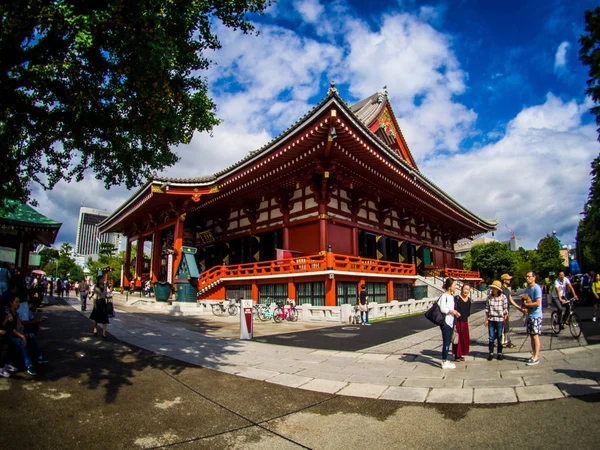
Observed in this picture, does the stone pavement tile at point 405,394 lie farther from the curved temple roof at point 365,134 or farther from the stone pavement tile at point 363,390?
the curved temple roof at point 365,134

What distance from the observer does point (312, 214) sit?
18047 mm

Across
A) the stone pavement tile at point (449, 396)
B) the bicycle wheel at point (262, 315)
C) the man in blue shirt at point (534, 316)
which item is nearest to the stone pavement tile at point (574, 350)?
the man in blue shirt at point (534, 316)

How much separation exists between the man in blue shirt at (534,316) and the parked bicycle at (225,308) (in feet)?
44.6

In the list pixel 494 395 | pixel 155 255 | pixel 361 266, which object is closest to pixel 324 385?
pixel 494 395

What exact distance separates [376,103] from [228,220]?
45.9 ft

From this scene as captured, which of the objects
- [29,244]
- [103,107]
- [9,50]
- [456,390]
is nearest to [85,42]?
[9,50]

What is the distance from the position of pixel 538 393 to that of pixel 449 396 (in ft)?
3.89

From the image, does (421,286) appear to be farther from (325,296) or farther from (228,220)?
(228,220)

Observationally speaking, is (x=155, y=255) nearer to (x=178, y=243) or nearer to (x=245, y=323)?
(x=178, y=243)

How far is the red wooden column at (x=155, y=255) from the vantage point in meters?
26.0

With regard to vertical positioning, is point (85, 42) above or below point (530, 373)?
above

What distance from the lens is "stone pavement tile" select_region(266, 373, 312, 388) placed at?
18.7 feet

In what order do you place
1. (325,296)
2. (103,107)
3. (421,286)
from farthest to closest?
(421,286), (325,296), (103,107)

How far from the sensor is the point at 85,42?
5.37 metres
